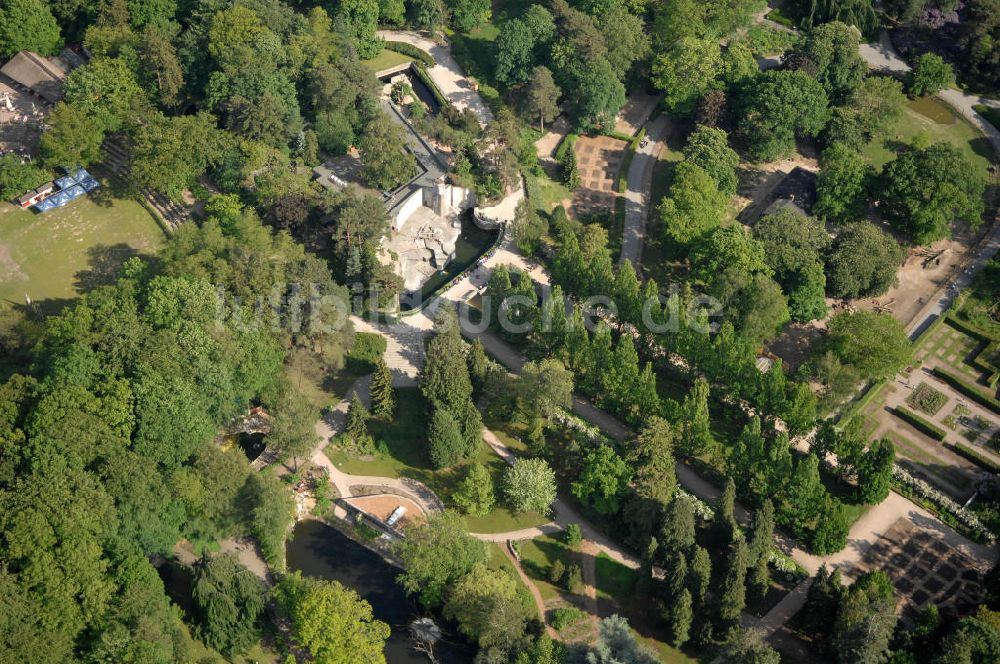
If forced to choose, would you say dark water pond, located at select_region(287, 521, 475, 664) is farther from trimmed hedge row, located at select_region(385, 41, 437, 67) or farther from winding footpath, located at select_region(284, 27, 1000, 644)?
trimmed hedge row, located at select_region(385, 41, 437, 67)

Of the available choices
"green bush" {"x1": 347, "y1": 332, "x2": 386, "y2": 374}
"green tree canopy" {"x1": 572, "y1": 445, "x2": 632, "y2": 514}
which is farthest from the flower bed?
"green bush" {"x1": 347, "y1": 332, "x2": 386, "y2": 374}

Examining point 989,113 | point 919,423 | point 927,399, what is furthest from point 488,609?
point 989,113

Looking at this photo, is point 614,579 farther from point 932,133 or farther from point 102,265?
point 932,133

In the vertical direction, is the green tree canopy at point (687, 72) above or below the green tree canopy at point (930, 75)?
below

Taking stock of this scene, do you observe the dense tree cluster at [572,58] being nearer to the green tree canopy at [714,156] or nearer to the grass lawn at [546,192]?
the grass lawn at [546,192]

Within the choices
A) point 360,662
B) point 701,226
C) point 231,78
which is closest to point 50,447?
point 360,662

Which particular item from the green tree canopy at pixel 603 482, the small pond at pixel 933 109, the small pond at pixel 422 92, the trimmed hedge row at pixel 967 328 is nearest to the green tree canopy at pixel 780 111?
the small pond at pixel 933 109
